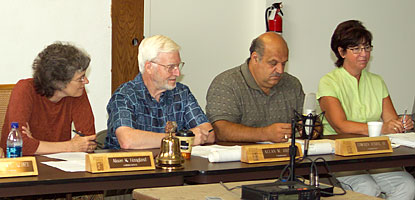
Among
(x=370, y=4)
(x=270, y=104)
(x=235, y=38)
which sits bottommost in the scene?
(x=270, y=104)

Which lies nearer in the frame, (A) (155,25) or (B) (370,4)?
(A) (155,25)

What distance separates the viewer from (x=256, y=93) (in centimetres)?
373

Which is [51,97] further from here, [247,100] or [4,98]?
[247,100]

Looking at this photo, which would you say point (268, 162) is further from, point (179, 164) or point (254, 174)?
point (179, 164)

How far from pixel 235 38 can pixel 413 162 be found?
255 cm

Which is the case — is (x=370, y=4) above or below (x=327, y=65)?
above

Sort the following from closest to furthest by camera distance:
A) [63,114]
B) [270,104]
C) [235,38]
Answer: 1. [63,114]
2. [270,104]
3. [235,38]

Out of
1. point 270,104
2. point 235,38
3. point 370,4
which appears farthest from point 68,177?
point 370,4

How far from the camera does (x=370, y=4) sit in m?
5.76

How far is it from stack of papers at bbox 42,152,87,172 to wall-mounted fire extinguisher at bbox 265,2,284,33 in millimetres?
2755

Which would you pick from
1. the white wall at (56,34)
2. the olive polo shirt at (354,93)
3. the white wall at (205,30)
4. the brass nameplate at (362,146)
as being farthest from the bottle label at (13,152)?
the white wall at (205,30)

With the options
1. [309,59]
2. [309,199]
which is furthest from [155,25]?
[309,199]

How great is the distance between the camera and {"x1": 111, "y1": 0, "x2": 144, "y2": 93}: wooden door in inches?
181

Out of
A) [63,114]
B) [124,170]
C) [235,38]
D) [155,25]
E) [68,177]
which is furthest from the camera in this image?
[235,38]
